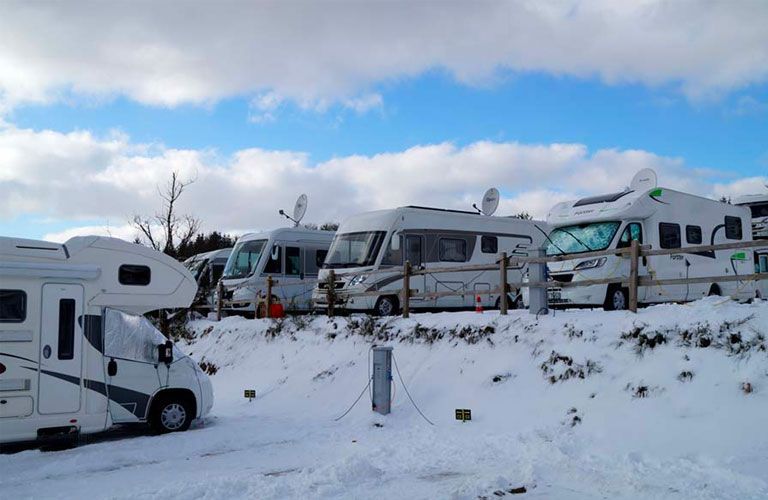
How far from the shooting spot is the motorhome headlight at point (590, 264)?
45.5ft

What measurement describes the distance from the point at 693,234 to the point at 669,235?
3.19ft

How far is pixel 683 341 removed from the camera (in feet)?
32.1

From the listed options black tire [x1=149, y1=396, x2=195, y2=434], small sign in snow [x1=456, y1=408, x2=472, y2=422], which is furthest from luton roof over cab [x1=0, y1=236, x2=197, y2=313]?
small sign in snow [x1=456, y1=408, x2=472, y2=422]

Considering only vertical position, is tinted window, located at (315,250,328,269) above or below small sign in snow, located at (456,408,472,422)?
above

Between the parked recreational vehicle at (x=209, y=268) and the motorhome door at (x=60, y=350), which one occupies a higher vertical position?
the parked recreational vehicle at (x=209, y=268)

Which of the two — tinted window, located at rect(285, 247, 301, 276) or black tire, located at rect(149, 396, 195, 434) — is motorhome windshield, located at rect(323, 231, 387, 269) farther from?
black tire, located at rect(149, 396, 195, 434)

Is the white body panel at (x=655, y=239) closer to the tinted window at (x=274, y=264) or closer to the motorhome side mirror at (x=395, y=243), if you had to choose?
the motorhome side mirror at (x=395, y=243)

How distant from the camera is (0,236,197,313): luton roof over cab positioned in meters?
9.21

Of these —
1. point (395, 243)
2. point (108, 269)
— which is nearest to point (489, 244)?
point (395, 243)

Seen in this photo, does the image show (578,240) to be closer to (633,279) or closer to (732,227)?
(633,279)

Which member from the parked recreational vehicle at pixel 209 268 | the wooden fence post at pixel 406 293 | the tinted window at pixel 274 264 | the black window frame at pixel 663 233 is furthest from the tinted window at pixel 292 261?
the black window frame at pixel 663 233

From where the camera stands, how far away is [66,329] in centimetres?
943

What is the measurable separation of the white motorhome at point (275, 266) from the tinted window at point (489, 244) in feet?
16.7

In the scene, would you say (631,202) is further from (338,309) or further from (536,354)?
(338,309)
